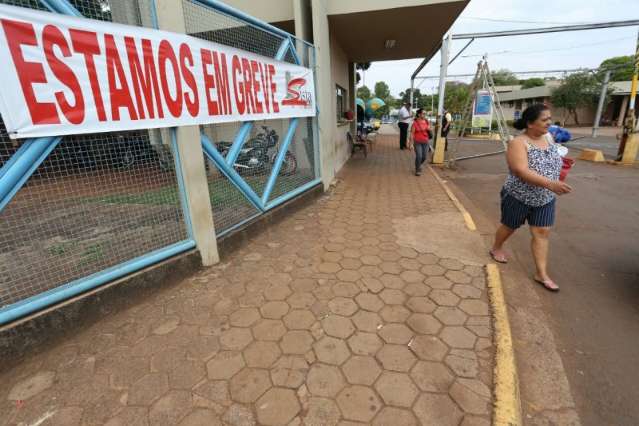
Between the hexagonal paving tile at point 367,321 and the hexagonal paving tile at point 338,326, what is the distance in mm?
59

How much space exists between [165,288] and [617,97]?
45.8 metres

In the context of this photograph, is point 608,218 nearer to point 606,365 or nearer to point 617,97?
point 606,365

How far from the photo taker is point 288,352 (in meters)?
2.15

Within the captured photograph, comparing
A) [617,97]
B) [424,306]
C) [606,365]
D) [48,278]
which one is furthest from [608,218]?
[617,97]

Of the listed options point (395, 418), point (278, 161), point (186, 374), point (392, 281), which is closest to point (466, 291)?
point (392, 281)

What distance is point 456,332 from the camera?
230cm

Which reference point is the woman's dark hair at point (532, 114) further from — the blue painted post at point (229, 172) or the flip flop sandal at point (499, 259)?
the blue painted post at point (229, 172)

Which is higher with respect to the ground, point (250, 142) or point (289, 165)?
point (250, 142)

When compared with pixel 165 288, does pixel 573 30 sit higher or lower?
higher

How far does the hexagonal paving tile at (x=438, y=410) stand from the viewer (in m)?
1.66

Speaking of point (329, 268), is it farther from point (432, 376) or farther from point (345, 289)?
point (432, 376)

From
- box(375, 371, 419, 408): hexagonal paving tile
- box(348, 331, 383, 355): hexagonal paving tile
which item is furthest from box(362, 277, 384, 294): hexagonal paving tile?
box(375, 371, 419, 408): hexagonal paving tile

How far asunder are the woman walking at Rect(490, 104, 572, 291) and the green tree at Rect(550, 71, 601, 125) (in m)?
38.2

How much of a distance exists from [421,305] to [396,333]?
0.44m
